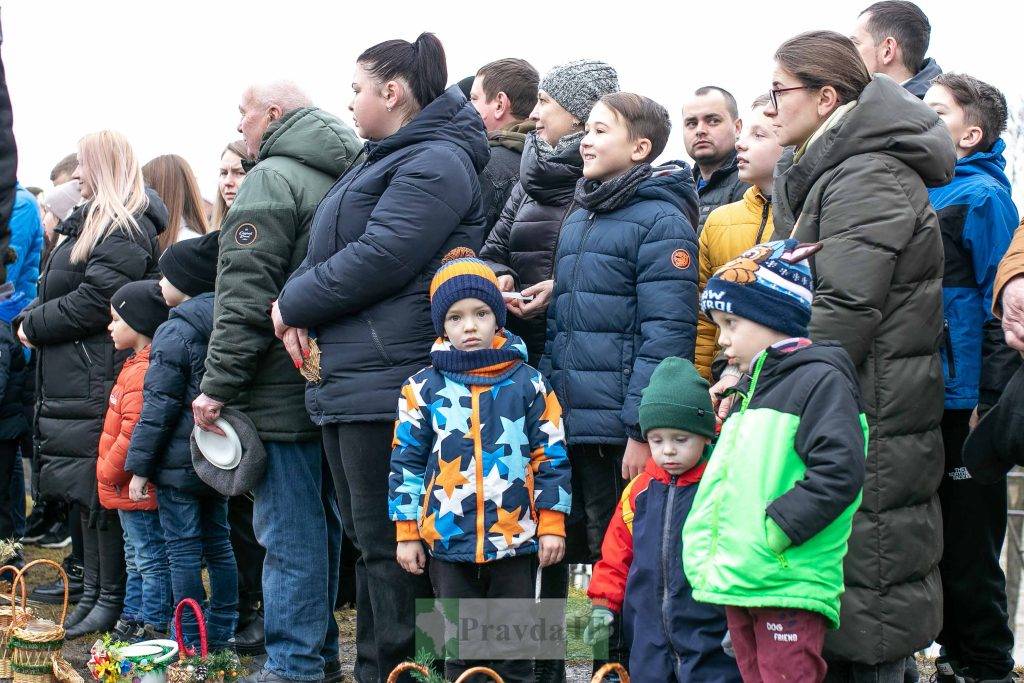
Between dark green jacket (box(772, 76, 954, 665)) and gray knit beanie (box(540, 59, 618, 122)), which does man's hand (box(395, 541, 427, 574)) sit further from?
gray knit beanie (box(540, 59, 618, 122))

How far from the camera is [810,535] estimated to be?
3053 millimetres

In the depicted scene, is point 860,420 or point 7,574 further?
point 7,574

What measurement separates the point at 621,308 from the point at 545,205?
73 centimetres

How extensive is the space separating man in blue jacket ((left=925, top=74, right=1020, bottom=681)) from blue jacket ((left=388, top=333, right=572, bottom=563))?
148 centimetres

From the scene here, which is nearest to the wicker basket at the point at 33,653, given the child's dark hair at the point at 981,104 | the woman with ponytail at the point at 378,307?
the woman with ponytail at the point at 378,307

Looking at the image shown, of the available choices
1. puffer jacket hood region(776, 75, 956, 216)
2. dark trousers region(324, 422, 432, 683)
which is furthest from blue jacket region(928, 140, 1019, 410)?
dark trousers region(324, 422, 432, 683)

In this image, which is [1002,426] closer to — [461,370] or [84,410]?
[461,370]

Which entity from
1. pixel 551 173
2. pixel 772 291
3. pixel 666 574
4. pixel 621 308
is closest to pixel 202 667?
pixel 666 574

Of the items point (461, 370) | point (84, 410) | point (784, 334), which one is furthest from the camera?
point (84, 410)

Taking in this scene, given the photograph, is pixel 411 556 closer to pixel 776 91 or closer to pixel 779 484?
pixel 779 484

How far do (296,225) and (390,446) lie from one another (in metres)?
1.08

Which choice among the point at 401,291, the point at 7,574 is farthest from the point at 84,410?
the point at 401,291

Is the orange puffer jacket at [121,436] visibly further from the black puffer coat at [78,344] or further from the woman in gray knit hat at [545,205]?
the woman in gray knit hat at [545,205]

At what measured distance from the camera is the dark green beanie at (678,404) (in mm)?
3686
